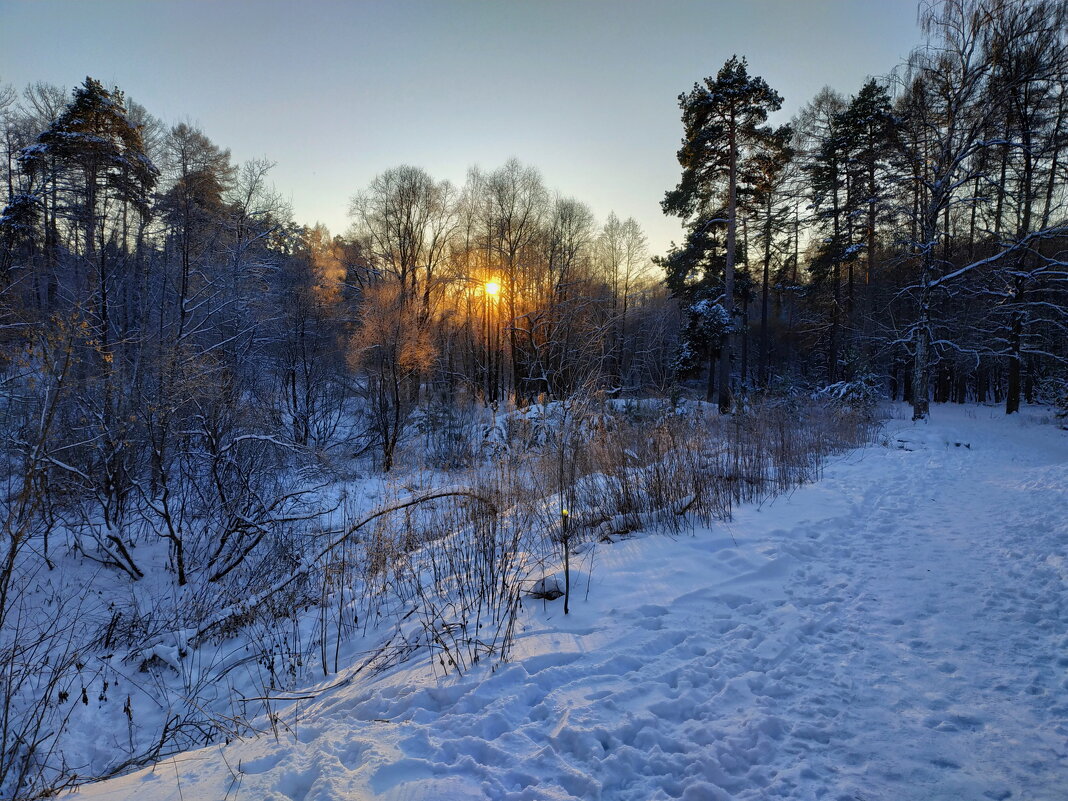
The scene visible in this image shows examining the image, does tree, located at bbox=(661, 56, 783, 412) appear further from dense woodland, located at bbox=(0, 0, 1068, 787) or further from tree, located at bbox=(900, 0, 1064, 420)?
tree, located at bbox=(900, 0, 1064, 420)

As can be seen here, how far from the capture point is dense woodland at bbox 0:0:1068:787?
8.64 meters

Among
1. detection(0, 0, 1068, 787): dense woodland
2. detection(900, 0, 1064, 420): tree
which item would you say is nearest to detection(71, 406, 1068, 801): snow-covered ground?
detection(0, 0, 1068, 787): dense woodland

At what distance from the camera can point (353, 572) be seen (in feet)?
19.5

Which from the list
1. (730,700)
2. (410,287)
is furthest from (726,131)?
(730,700)

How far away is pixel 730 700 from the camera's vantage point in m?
2.53

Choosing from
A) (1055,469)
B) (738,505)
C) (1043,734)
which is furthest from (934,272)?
(1043,734)

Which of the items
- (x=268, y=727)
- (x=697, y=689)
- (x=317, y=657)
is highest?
(x=697, y=689)

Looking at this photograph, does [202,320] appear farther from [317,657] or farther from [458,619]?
[458,619]

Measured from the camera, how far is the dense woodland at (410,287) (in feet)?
28.3

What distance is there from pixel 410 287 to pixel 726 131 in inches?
663

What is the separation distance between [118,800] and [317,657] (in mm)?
2018

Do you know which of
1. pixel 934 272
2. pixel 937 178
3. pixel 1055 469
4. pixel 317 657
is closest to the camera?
pixel 317 657

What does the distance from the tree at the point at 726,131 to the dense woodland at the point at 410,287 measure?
0.09 metres

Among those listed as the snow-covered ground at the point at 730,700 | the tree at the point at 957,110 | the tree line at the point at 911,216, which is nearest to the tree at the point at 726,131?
the tree line at the point at 911,216
